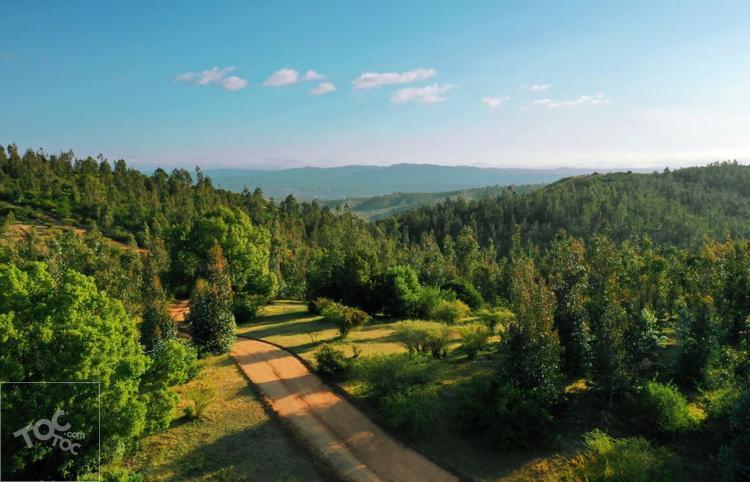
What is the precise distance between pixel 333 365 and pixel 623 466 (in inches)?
700

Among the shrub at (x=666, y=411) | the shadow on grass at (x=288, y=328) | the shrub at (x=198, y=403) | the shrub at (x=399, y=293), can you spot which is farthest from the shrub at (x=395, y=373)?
the shrub at (x=399, y=293)

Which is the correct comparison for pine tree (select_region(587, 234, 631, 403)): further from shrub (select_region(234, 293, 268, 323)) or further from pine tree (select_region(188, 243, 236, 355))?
shrub (select_region(234, 293, 268, 323))

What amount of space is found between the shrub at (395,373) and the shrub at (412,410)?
817 mm

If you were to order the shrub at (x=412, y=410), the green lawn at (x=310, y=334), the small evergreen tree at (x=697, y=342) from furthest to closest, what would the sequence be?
the green lawn at (x=310, y=334), the small evergreen tree at (x=697, y=342), the shrub at (x=412, y=410)

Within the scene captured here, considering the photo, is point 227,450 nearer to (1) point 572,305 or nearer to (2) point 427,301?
(1) point 572,305

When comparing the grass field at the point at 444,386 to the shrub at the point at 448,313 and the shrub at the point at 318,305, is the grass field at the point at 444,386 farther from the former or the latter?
the shrub at the point at 448,313

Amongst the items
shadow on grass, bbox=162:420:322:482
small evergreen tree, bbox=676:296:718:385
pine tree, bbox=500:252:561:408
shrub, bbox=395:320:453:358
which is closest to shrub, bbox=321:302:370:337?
shrub, bbox=395:320:453:358

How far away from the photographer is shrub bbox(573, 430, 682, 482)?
55.0 feet

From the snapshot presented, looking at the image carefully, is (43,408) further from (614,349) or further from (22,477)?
(614,349)

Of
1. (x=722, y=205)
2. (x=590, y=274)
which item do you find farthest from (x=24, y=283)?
(x=722, y=205)

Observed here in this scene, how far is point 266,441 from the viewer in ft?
73.5

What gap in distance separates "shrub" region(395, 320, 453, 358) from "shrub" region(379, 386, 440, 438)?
6.43m

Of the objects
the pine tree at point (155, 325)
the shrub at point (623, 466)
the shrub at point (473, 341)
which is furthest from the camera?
the shrub at point (473, 341)

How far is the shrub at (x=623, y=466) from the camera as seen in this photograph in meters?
16.8
